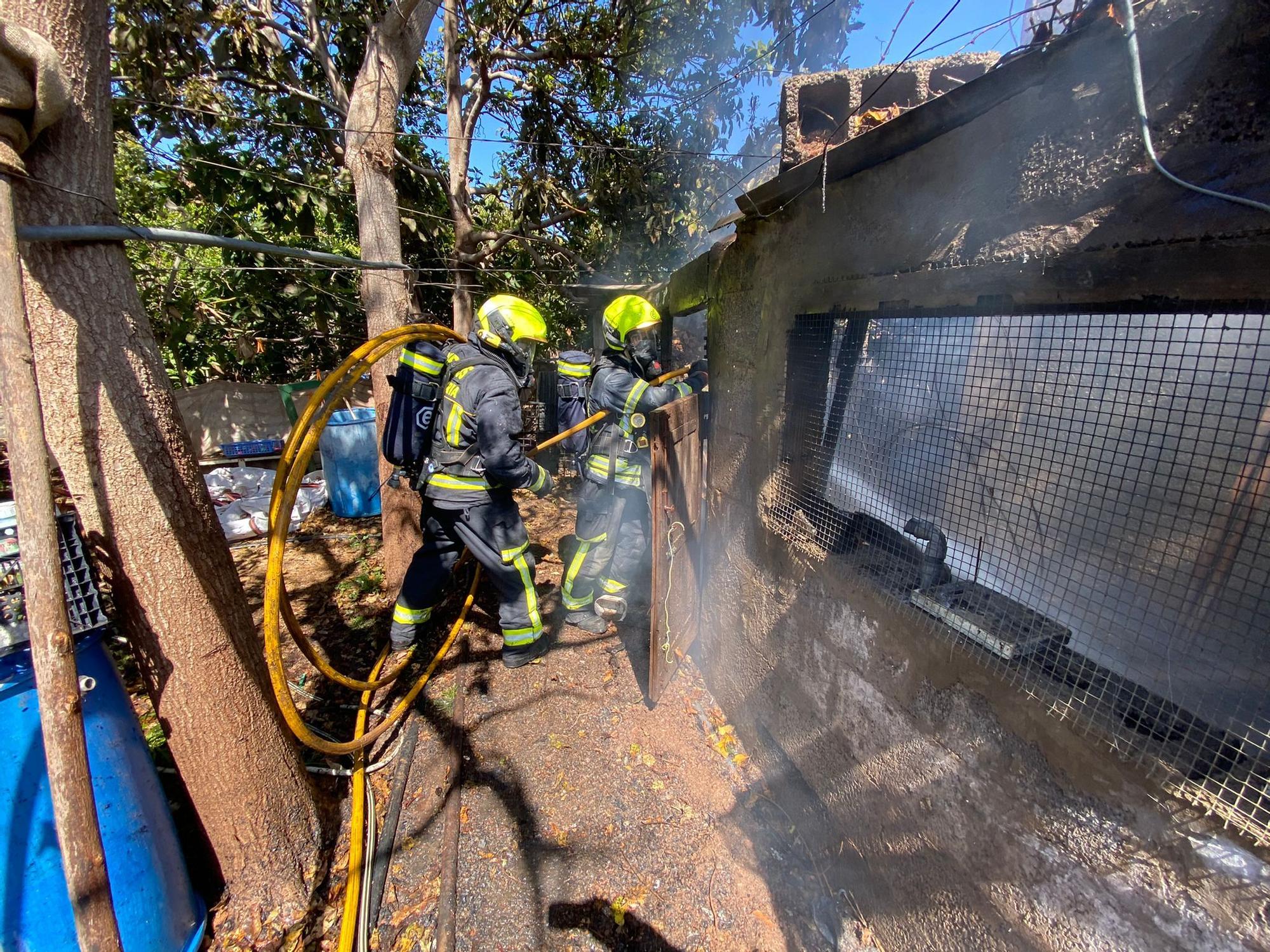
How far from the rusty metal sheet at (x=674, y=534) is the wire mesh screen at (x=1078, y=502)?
632mm

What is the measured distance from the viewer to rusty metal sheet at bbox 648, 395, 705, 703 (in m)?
2.78

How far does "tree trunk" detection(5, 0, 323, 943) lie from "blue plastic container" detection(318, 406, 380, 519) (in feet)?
15.1

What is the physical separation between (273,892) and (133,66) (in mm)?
6805

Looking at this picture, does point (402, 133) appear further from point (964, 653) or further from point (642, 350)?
point (964, 653)

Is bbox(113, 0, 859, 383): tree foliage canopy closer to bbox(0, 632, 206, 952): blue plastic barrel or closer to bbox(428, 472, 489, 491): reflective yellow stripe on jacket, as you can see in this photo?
bbox(428, 472, 489, 491): reflective yellow stripe on jacket

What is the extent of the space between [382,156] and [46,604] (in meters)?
3.60

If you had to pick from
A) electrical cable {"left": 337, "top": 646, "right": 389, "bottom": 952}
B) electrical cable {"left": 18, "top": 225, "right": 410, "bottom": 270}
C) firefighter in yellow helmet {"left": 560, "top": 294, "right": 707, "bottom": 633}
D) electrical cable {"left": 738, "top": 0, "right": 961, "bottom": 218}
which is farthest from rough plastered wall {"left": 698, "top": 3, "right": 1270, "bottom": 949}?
electrical cable {"left": 18, "top": 225, "right": 410, "bottom": 270}

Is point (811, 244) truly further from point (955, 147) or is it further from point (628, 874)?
point (628, 874)

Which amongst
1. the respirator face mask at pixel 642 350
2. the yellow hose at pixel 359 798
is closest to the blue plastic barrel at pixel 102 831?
the yellow hose at pixel 359 798

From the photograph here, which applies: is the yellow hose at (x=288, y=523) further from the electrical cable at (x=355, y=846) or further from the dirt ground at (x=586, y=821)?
the dirt ground at (x=586, y=821)

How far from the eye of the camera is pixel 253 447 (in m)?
7.80

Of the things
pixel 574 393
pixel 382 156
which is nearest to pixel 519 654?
pixel 574 393

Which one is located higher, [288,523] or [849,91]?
[849,91]

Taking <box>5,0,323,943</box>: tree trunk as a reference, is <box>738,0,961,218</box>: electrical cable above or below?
above
